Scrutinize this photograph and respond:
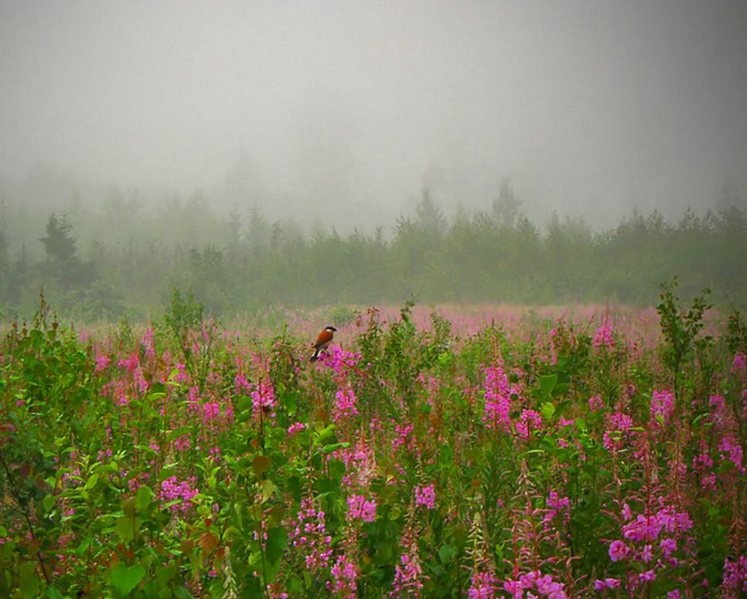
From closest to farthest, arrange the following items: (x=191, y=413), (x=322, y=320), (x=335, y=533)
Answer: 1. (x=335, y=533)
2. (x=191, y=413)
3. (x=322, y=320)

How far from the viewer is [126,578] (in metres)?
1.47

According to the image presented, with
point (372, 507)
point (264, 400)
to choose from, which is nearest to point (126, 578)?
point (372, 507)

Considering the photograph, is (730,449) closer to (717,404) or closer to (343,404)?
(717,404)

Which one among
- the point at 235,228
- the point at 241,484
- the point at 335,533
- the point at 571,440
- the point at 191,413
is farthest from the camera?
the point at 235,228

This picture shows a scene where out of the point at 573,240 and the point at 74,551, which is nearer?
the point at 74,551

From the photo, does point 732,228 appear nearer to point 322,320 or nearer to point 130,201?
point 322,320

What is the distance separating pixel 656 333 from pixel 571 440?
422 inches

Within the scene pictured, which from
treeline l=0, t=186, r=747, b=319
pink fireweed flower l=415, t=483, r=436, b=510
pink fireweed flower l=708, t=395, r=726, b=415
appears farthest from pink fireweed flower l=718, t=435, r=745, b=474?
treeline l=0, t=186, r=747, b=319

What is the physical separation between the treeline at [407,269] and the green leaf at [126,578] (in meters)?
24.8

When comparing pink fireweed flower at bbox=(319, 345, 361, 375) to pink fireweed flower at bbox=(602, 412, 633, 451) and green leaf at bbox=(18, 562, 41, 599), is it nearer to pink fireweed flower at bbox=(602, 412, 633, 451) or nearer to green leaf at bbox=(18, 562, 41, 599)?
pink fireweed flower at bbox=(602, 412, 633, 451)

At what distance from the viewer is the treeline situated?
27328 mm

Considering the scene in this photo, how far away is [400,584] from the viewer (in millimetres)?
1965

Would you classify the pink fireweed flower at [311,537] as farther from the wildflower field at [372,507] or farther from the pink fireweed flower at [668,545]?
the pink fireweed flower at [668,545]

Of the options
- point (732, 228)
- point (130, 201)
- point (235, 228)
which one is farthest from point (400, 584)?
point (130, 201)
